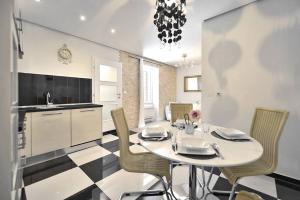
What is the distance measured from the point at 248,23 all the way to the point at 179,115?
5.51 feet

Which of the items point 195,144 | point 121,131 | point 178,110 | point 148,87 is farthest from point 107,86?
point 195,144

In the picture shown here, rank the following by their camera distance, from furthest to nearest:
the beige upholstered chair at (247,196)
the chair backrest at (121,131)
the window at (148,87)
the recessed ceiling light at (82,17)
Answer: the window at (148,87), the recessed ceiling light at (82,17), the chair backrest at (121,131), the beige upholstered chair at (247,196)

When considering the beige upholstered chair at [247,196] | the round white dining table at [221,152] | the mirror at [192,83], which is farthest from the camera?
the mirror at [192,83]

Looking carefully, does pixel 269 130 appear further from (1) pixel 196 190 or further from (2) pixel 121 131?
(2) pixel 121 131

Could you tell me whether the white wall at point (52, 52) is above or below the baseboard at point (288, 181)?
above

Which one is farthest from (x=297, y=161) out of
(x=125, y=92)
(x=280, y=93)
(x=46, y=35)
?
(x=46, y=35)

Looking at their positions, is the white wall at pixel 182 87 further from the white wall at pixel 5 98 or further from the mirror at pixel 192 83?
the white wall at pixel 5 98

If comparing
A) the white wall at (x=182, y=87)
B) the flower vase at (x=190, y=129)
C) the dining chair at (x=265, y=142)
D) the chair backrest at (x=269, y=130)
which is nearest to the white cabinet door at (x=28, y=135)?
the flower vase at (x=190, y=129)

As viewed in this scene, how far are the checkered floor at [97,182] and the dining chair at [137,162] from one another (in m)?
0.30

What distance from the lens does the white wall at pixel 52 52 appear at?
271 centimetres

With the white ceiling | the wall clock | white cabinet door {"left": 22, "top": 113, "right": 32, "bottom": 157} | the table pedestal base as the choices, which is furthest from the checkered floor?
the white ceiling

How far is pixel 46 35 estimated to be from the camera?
2912 millimetres

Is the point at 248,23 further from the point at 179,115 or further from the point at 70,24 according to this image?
the point at 70,24

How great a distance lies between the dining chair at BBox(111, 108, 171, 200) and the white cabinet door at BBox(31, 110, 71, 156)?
1.64 meters
